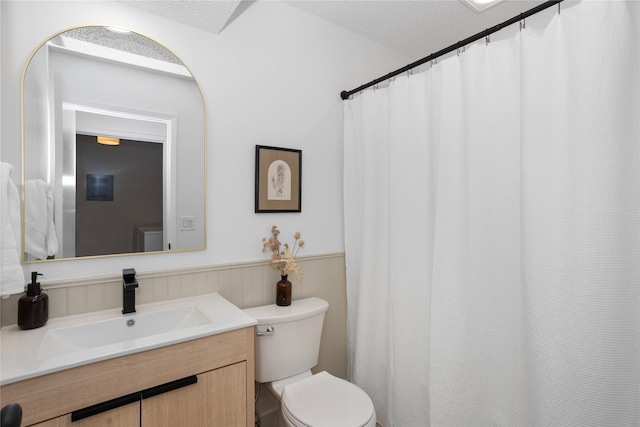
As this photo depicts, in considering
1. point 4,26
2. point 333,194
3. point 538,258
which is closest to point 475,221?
point 538,258

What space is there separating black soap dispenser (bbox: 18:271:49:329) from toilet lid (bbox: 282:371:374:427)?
1.06 metres

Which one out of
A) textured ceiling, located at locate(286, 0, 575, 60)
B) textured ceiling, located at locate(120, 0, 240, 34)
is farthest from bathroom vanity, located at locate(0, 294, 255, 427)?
textured ceiling, located at locate(286, 0, 575, 60)

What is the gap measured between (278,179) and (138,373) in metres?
1.20

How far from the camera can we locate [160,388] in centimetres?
111

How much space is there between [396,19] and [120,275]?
223 centimetres

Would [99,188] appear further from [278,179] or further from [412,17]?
[412,17]

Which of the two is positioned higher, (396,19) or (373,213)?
(396,19)

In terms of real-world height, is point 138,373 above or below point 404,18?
below

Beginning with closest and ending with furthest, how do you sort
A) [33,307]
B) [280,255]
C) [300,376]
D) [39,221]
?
[33,307] < [39,221] < [300,376] < [280,255]

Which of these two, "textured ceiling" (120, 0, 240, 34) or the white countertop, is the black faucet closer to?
the white countertop

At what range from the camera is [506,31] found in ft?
7.15

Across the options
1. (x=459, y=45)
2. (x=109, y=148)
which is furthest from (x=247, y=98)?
(x=459, y=45)

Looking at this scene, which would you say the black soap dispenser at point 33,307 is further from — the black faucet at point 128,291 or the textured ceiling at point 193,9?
the textured ceiling at point 193,9

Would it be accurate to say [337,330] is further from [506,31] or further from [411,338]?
[506,31]
